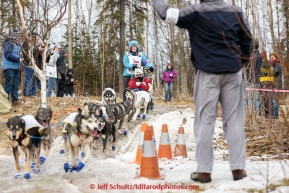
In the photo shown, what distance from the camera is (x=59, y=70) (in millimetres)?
14906

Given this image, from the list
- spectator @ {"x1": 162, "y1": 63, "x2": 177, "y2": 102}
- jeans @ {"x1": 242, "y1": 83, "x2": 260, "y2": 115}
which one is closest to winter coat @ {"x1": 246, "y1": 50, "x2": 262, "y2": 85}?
jeans @ {"x1": 242, "y1": 83, "x2": 260, "y2": 115}

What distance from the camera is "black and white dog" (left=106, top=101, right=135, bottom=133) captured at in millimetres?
8617

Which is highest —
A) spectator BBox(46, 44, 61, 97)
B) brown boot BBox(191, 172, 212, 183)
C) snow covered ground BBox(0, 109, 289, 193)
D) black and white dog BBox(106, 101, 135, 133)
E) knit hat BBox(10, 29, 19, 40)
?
knit hat BBox(10, 29, 19, 40)

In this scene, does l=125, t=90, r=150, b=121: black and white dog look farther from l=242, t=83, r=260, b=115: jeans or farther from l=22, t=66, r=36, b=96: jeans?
l=22, t=66, r=36, b=96: jeans

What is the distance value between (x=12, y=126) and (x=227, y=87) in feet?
9.41

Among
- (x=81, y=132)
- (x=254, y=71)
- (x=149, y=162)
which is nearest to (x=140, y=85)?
(x=254, y=71)

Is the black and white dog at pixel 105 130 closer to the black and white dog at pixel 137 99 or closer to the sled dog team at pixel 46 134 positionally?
the sled dog team at pixel 46 134

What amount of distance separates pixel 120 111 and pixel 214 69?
5.46m

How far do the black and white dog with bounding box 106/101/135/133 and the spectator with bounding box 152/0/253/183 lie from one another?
4440mm

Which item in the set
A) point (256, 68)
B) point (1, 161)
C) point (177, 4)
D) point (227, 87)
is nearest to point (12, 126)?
point (1, 161)

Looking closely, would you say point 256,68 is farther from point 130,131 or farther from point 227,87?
point 227,87

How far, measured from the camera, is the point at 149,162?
15.2 feet

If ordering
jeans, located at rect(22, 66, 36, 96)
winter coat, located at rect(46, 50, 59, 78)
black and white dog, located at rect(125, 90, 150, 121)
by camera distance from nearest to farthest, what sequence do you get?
1. black and white dog, located at rect(125, 90, 150, 121)
2. jeans, located at rect(22, 66, 36, 96)
3. winter coat, located at rect(46, 50, 59, 78)

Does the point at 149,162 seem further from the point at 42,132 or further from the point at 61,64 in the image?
the point at 61,64
